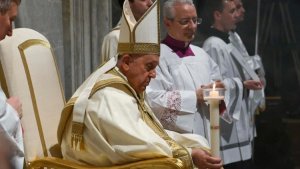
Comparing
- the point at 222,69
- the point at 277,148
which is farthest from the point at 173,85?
the point at 277,148

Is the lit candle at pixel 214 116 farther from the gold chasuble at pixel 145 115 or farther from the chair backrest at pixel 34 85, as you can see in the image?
the chair backrest at pixel 34 85

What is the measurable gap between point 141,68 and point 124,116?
9.7 inches

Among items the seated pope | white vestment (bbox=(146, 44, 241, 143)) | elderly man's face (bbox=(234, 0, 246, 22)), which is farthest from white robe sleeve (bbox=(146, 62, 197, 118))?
elderly man's face (bbox=(234, 0, 246, 22))

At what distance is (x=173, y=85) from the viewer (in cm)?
595

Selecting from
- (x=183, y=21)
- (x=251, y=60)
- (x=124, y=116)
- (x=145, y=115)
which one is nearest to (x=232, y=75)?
(x=251, y=60)

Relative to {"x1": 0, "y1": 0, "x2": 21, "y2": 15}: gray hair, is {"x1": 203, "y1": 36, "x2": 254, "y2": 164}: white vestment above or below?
below

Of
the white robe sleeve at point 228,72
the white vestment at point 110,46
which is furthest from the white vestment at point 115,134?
the white robe sleeve at point 228,72

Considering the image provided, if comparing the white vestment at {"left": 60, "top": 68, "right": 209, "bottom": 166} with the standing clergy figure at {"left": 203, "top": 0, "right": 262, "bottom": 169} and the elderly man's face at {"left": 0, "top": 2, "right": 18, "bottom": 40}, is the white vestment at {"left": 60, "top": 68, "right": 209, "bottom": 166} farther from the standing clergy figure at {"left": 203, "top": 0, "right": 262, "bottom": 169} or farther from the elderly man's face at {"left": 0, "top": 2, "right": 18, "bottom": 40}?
the standing clergy figure at {"left": 203, "top": 0, "right": 262, "bottom": 169}

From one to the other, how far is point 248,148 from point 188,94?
4.32 ft

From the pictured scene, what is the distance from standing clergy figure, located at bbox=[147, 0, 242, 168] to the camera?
5.83 m

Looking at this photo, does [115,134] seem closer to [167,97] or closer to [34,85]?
[34,85]

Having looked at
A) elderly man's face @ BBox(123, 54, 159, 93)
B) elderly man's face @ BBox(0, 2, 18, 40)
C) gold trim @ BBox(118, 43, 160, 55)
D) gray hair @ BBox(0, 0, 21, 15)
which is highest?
gray hair @ BBox(0, 0, 21, 15)

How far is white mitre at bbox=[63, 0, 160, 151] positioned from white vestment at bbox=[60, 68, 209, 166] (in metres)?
0.03

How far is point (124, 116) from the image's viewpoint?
4535 mm
